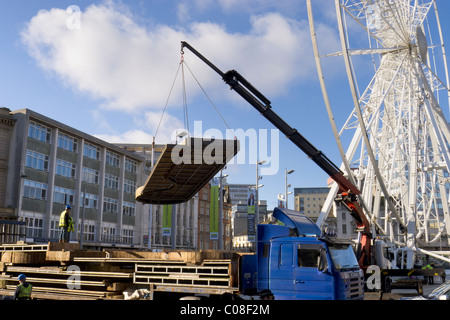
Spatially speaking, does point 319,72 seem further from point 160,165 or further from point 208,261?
point 208,261

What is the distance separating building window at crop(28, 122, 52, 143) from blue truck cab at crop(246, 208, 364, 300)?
4048 centimetres

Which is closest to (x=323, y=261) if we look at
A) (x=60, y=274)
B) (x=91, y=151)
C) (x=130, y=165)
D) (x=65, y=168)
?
(x=60, y=274)

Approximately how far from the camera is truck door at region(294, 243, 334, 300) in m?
11.0

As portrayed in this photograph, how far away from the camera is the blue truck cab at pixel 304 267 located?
11.0 metres

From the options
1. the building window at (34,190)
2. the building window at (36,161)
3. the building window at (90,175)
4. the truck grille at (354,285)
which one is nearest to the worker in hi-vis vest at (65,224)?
the truck grille at (354,285)

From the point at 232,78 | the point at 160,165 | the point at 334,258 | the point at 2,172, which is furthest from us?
the point at 2,172

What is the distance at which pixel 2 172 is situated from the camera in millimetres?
44500

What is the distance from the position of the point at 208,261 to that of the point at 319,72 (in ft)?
60.7

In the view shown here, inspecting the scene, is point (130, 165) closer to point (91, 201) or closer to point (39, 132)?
point (91, 201)

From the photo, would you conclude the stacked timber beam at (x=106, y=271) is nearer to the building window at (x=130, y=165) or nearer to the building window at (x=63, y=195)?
the building window at (x=63, y=195)

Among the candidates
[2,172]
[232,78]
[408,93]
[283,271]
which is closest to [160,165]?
[232,78]

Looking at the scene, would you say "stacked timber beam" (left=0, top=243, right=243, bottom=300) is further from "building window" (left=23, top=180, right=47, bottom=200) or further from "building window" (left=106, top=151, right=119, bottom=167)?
"building window" (left=106, top=151, right=119, bottom=167)

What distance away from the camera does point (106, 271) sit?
13.4 metres

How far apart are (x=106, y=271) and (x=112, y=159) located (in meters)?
50.0
